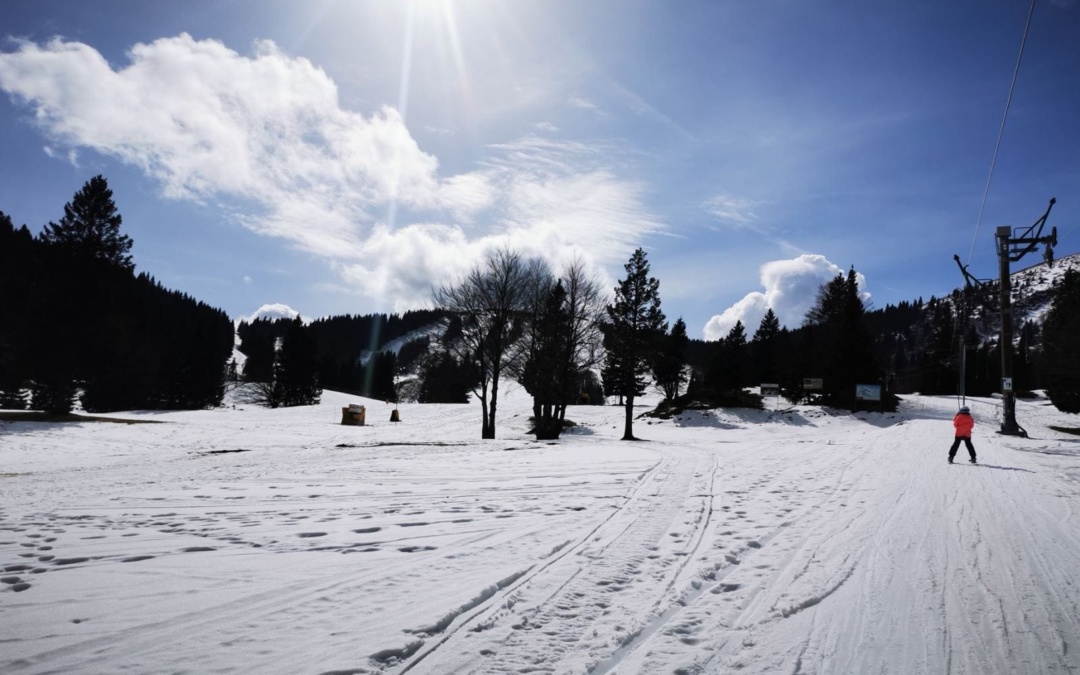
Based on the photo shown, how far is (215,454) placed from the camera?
16.8 metres

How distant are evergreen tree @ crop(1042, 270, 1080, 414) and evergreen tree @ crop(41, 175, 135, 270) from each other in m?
63.1

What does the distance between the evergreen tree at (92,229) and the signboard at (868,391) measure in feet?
172

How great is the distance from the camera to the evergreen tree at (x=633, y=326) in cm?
2755

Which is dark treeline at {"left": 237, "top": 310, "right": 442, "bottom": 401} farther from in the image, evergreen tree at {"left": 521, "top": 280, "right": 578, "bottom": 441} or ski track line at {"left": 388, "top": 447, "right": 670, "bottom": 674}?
ski track line at {"left": 388, "top": 447, "right": 670, "bottom": 674}

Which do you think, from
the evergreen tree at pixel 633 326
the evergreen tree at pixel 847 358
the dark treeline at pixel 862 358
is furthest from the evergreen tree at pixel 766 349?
the evergreen tree at pixel 633 326

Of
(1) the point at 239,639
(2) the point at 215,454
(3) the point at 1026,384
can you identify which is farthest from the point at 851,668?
(3) the point at 1026,384

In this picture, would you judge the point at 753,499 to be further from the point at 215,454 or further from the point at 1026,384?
the point at 1026,384

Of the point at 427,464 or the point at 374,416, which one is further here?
the point at 374,416

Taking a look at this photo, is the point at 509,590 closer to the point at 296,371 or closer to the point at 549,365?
the point at 549,365

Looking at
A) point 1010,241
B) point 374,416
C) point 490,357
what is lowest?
point 374,416

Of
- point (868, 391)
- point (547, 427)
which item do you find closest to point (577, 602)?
point (547, 427)

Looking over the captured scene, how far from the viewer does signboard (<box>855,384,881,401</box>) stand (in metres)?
41.0

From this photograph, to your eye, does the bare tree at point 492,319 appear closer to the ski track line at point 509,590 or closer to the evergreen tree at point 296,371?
the ski track line at point 509,590

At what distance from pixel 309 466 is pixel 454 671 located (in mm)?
11093
